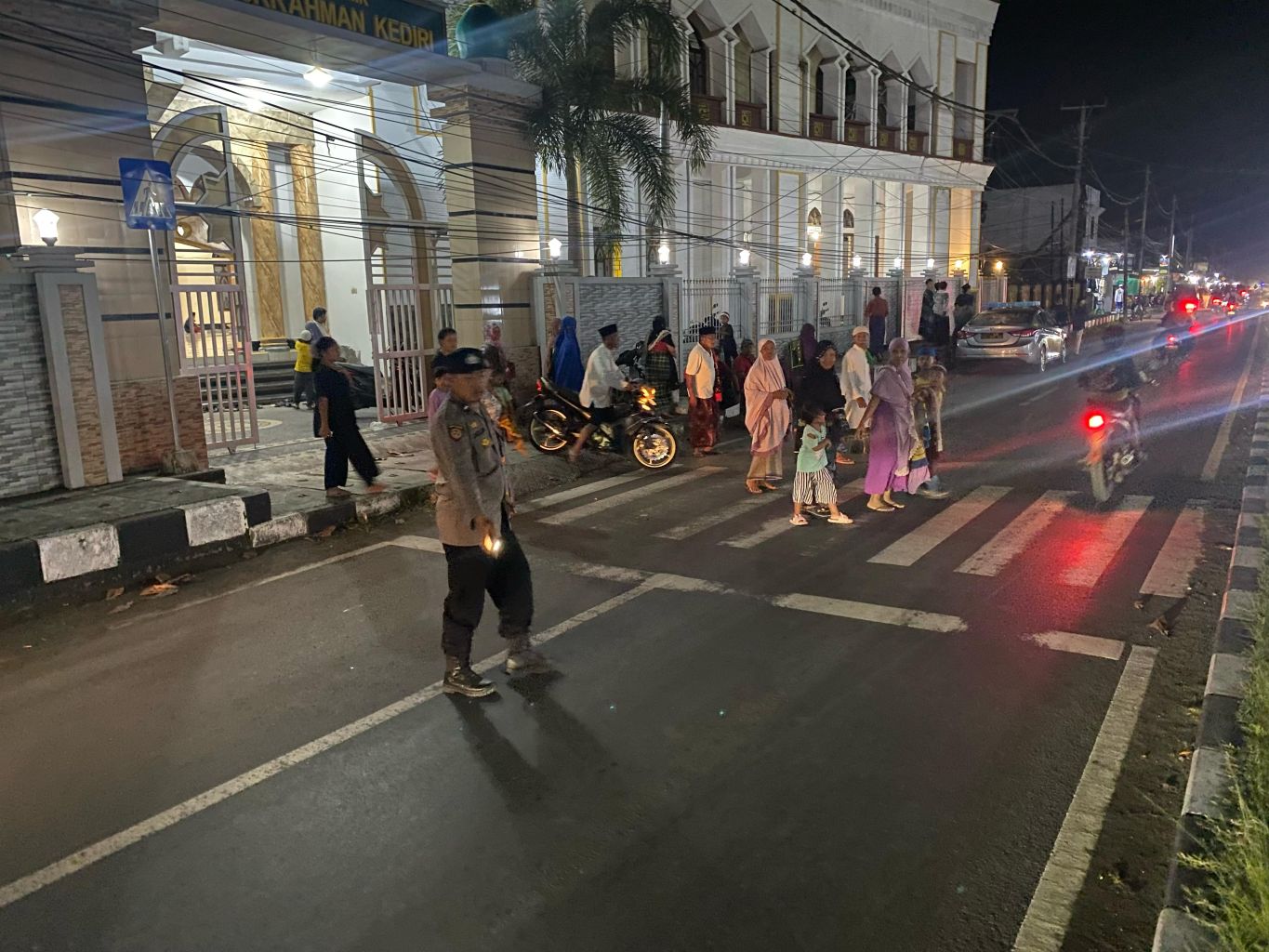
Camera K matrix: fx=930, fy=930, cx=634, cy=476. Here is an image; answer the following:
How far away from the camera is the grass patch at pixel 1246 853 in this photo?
2.77 meters

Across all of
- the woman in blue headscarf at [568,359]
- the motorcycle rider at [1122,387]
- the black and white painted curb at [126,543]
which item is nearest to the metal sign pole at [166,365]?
the black and white painted curb at [126,543]

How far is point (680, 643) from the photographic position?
5.78 metres

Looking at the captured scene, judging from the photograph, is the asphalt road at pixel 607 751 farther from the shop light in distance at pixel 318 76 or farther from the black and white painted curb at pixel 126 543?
the shop light in distance at pixel 318 76

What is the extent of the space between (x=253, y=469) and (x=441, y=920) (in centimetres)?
878

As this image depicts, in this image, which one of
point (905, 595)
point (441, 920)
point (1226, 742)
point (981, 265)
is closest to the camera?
point (441, 920)

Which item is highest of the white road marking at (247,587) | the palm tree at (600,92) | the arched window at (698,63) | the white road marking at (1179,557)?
the arched window at (698,63)

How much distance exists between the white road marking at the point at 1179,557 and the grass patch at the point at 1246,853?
2.62m

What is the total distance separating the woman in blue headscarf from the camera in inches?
540

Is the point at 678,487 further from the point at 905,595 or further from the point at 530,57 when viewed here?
the point at 530,57

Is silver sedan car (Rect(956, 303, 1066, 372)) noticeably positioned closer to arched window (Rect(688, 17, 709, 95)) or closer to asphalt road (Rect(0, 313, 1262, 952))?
arched window (Rect(688, 17, 709, 95))

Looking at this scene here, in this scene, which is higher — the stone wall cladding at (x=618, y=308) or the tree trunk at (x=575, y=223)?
the tree trunk at (x=575, y=223)

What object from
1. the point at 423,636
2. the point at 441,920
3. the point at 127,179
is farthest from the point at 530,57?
the point at 441,920

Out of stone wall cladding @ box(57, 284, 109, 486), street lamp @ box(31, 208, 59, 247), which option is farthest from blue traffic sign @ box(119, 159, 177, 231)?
stone wall cladding @ box(57, 284, 109, 486)

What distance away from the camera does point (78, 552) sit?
276 inches
